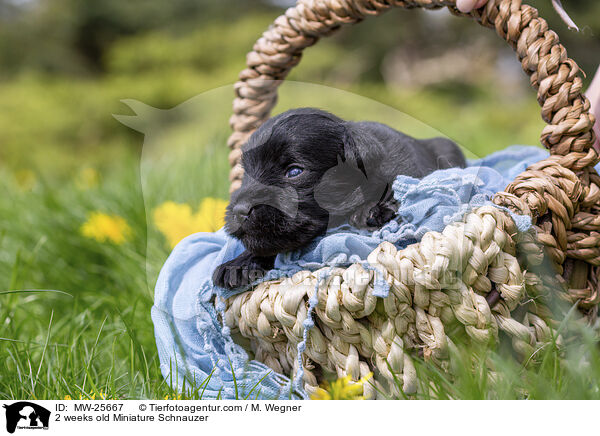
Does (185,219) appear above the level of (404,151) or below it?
below

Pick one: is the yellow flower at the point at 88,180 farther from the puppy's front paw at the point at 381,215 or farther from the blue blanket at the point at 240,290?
the puppy's front paw at the point at 381,215

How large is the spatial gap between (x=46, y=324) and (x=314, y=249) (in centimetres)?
88

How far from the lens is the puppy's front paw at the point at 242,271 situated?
1.08 m

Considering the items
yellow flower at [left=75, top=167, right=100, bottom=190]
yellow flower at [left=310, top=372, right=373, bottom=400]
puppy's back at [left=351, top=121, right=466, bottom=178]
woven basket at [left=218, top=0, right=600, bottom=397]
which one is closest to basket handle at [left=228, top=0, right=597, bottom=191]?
woven basket at [left=218, top=0, right=600, bottom=397]

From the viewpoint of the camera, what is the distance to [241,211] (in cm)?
111

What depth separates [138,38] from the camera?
5.86 meters

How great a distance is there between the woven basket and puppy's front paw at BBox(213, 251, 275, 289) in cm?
4

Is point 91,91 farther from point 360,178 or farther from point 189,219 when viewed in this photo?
point 360,178

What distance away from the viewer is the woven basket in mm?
928
